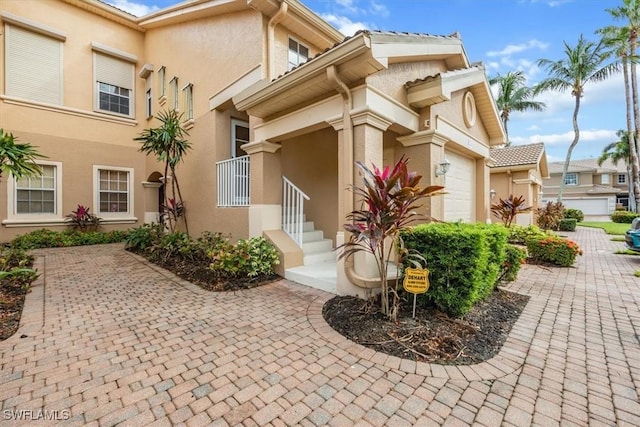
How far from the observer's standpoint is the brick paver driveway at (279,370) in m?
2.30

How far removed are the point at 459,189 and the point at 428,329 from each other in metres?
5.37

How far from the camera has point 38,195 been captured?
1062 cm

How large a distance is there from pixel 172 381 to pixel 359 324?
2.24 meters

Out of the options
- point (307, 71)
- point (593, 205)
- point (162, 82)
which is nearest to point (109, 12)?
point (162, 82)

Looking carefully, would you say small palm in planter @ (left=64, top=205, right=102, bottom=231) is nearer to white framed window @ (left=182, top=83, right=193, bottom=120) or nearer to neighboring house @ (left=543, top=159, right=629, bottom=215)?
white framed window @ (left=182, top=83, right=193, bottom=120)

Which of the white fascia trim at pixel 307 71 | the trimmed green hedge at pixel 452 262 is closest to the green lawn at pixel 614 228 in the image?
the trimmed green hedge at pixel 452 262

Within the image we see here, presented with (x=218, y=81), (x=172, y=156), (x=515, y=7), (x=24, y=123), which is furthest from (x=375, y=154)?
(x=24, y=123)

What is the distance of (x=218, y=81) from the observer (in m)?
8.27

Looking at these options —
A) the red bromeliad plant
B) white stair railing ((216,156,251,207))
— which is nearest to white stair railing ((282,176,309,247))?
white stair railing ((216,156,251,207))

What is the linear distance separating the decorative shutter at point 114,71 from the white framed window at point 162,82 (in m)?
2.37

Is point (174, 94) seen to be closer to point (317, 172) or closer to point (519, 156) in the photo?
point (317, 172)

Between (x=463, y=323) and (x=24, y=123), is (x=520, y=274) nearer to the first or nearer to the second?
(x=463, y=323)

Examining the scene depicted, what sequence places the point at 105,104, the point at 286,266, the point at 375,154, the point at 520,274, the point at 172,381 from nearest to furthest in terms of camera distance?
the point at 172,381, the point at 375,154, the point at 286,266, the point at 520,274, the point at 105,104

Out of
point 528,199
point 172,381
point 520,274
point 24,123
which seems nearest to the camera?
point 172,381
